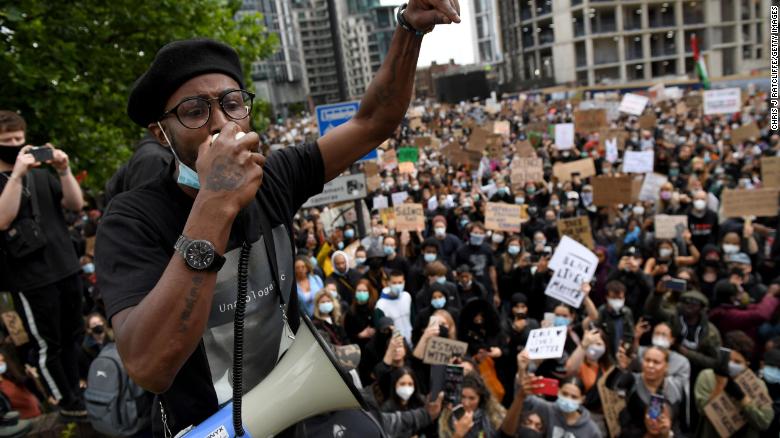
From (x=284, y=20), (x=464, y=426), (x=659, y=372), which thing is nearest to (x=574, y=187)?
(x=659, y=372)

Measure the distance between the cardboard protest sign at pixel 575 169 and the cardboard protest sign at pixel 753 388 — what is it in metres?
8.29

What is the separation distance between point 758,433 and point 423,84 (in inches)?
3914

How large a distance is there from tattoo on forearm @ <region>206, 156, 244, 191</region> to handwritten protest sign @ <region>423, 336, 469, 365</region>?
4.03 meters

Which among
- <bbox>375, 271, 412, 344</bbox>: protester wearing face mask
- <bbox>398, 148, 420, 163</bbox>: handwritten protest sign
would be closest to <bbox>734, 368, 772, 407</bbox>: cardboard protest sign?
<bbox>375, 271, 412, 344</bbox>: protester wearing face mask

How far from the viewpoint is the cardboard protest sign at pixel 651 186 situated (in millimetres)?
10477

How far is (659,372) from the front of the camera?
469cm

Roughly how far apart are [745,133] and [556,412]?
39.9 feet

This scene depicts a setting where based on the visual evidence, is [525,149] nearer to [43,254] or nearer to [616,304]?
[616,304]

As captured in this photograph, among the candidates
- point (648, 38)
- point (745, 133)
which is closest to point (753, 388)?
point (745, 133)

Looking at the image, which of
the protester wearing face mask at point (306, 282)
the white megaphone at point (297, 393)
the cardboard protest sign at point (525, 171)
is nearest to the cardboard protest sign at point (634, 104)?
the cardboard protest sign at point (525, 171)

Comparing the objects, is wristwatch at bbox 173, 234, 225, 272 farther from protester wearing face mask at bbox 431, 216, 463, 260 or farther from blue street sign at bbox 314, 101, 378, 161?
protester wearing face mask at bbox 431, 216, 463, 260

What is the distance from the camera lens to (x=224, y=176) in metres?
1.14

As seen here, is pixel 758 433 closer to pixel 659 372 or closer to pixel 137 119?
pixel 659 372

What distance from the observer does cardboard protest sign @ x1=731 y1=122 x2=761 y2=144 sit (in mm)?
13820
